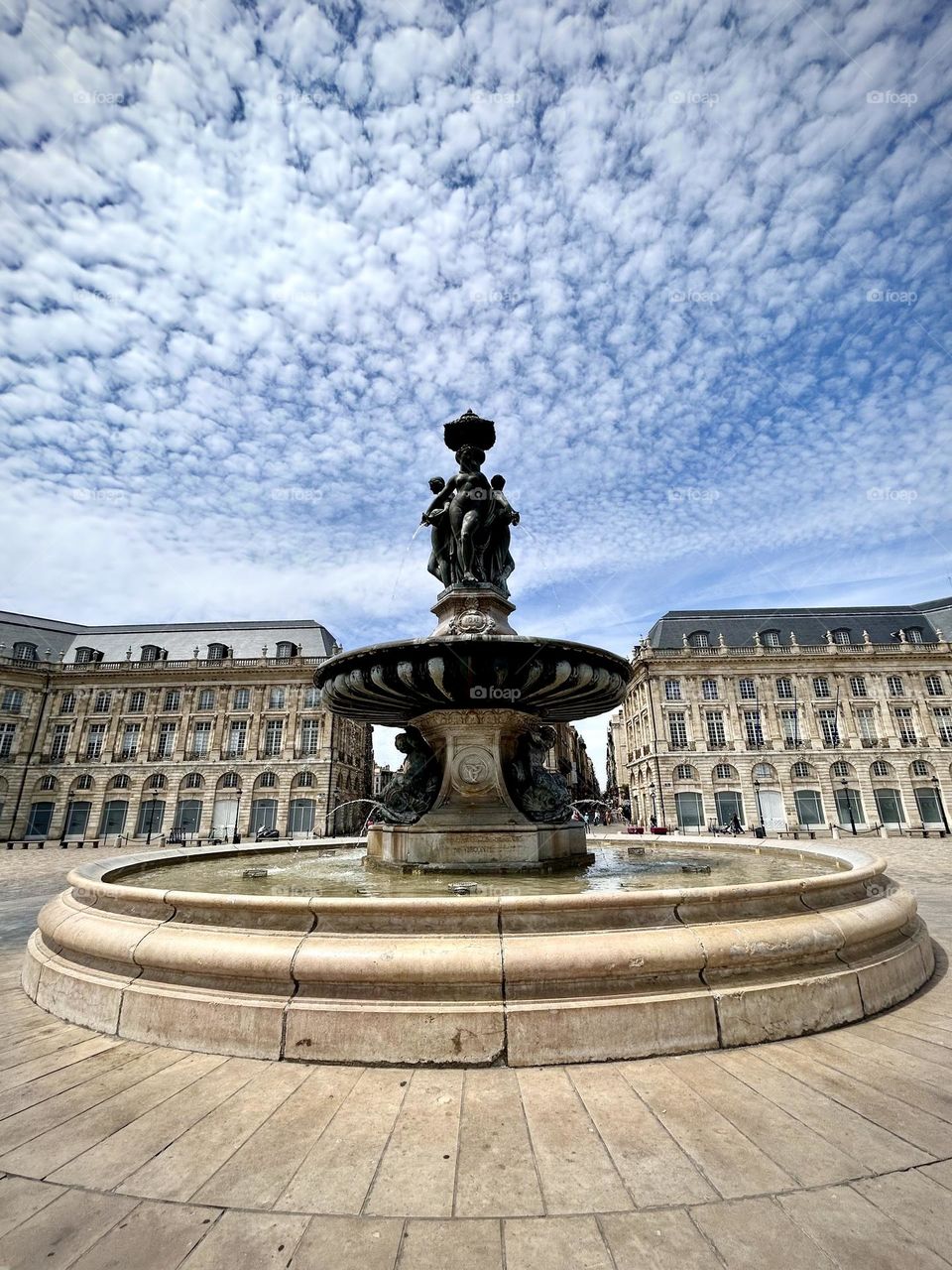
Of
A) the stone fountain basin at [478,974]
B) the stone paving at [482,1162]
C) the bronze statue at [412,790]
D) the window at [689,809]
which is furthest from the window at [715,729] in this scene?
the stone paving at [482,1162]

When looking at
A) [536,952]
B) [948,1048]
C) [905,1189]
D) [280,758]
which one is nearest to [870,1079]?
[948,1048]

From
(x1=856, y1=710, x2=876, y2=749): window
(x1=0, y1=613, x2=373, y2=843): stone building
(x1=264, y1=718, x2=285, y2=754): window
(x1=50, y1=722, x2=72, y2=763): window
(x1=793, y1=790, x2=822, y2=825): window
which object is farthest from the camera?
(x1=50, y1=722, x2=72, y2=763): window

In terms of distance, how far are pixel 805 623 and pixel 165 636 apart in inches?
2242

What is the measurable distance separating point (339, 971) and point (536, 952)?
3.80ft

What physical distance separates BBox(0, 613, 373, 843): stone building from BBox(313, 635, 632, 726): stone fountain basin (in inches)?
1563

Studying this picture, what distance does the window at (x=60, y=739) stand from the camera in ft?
155

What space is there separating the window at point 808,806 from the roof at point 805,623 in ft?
40.8

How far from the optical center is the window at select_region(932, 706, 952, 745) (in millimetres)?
Answer: 45812

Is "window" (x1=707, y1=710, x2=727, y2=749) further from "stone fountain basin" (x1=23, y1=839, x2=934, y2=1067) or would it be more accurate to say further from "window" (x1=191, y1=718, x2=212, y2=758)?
"stone fountain basin" (x1=23, y1=839, x2=934, y2=1067)

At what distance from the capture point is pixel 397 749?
8.45 m

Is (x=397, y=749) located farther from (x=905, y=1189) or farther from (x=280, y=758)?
(x=280, y=758)

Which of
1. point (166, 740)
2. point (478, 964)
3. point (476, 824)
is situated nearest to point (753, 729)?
point (476, 824)

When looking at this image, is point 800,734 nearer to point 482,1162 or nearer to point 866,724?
point 866,724

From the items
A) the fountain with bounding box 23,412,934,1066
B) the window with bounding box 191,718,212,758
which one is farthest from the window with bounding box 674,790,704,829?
the fountain with bounding box 23,412,934,1066
